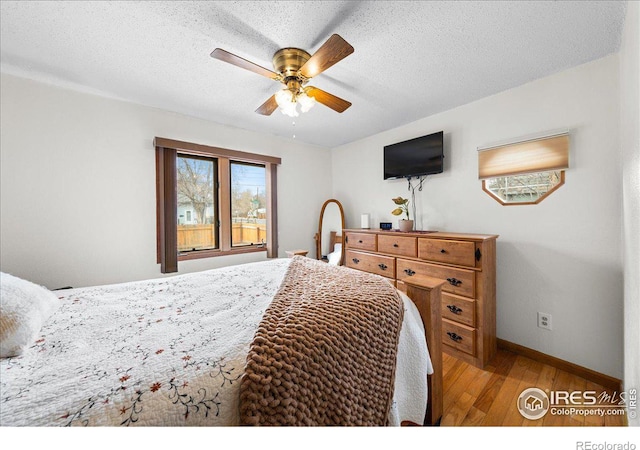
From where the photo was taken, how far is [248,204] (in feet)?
10.2

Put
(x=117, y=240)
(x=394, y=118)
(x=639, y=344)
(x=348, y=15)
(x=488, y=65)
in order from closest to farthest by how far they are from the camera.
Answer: (x=639, y=344)
(x=348, y=15)
(x=488, y=65)
(x=117, y=240)
(x=394, y=118)

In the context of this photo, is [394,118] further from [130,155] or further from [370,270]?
[130,155]

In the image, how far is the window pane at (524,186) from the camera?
6.07 feet

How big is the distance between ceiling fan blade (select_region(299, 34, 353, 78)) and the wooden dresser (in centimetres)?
145

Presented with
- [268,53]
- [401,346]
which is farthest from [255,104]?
[401,346]

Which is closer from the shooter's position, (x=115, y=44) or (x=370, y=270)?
(x=115, y=44)

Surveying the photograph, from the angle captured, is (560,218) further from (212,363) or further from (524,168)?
(212,363)

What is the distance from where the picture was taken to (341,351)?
839 mm

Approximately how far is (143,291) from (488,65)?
108 inches

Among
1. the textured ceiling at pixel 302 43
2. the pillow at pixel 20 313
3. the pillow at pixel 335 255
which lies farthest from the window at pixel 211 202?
the pillow at pixel 20 313

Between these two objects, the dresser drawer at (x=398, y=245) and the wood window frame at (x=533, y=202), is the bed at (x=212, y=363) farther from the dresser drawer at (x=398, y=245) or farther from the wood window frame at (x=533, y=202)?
the wood window frame at (x=533, y=202)

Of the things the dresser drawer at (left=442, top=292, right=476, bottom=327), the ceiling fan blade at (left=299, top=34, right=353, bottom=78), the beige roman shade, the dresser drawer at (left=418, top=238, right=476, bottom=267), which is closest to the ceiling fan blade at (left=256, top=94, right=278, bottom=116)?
the ceiling fan blade at (left=299, top=34, right=353, bottom=78)

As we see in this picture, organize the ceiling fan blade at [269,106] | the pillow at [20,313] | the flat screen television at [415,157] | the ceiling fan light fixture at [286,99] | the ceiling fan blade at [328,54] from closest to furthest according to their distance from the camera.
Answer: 1. the pillow at [20,313]
2. the ceiling fan blade at [328,54]
3. the ceiling fan light fixture at [286,99]
4. the ceiling fan blade at [269,106]
5. the flat screen television at [415,157]

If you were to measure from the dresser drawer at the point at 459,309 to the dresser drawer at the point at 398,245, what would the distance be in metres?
0.48
